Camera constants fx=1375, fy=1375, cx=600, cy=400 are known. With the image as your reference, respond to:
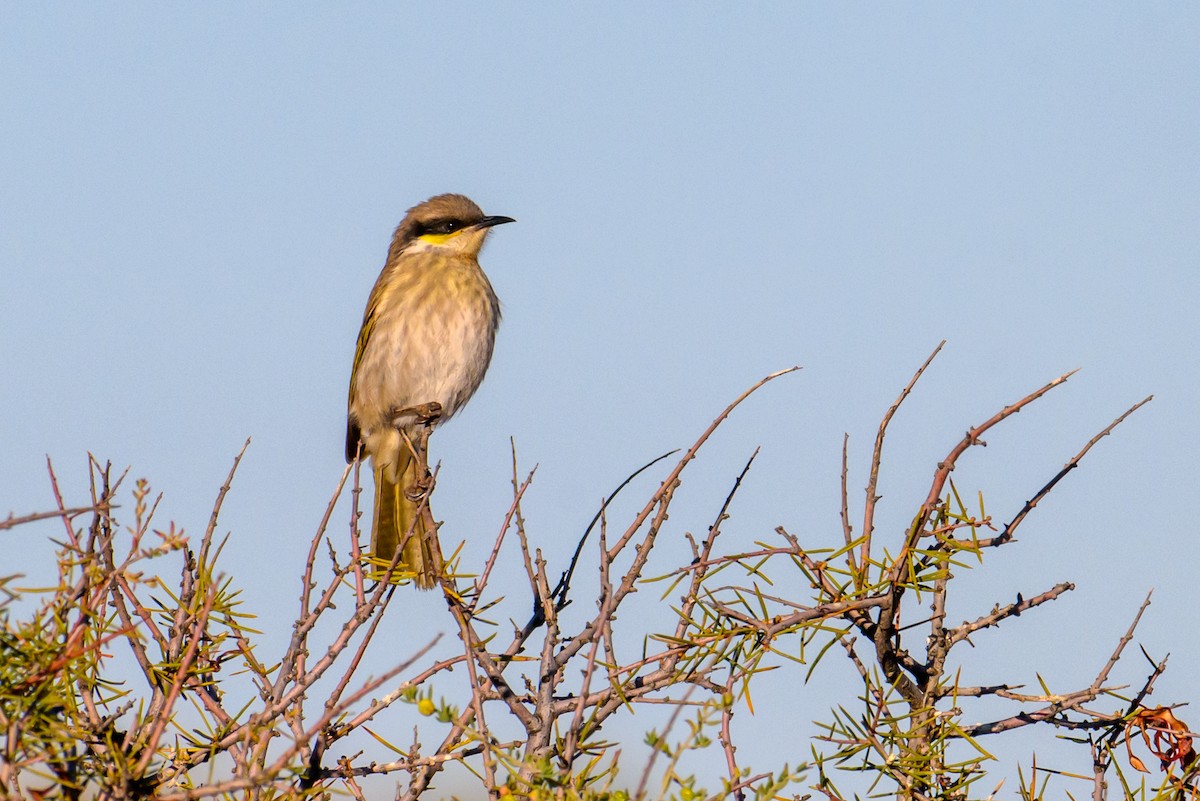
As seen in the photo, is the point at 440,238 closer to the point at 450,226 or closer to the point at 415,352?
the point at 450,226

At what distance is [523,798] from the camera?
7.83ft

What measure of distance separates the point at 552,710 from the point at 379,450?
15.0 feet

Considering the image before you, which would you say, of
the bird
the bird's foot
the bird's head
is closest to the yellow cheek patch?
the bird's head

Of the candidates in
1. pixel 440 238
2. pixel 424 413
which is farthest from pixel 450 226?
pixel 424 413

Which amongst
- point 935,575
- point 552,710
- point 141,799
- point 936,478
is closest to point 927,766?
point 935,575

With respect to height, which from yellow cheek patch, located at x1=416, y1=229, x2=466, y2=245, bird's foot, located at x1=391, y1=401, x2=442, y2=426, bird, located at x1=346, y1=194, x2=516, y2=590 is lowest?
bird's foot, located at x1=391, y1=401, x2=442, y2=426

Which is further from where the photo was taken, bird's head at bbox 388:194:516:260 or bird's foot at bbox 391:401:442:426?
bird's head at bbox 388:194:516:260

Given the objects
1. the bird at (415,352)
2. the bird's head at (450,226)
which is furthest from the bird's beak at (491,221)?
the bird at (415,352)

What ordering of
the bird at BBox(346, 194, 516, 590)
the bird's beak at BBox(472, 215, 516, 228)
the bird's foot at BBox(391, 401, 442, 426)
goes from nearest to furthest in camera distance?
the bird's foot at BBox(391, 401, 442, 426) < the bird at BBox(346, 194, 516, 590) < the bird's beak at BBox(472, 215, 516, 228)

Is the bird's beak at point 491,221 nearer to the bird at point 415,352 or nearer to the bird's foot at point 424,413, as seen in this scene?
the bird at point 415,352

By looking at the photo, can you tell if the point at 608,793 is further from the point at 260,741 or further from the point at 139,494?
the point at 139,494

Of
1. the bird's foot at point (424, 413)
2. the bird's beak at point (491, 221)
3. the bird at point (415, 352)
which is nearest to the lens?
the bird's foot at point (424, 413)

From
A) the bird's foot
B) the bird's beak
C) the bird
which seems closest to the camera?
the bird's foot

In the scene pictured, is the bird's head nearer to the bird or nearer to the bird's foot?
the bird
